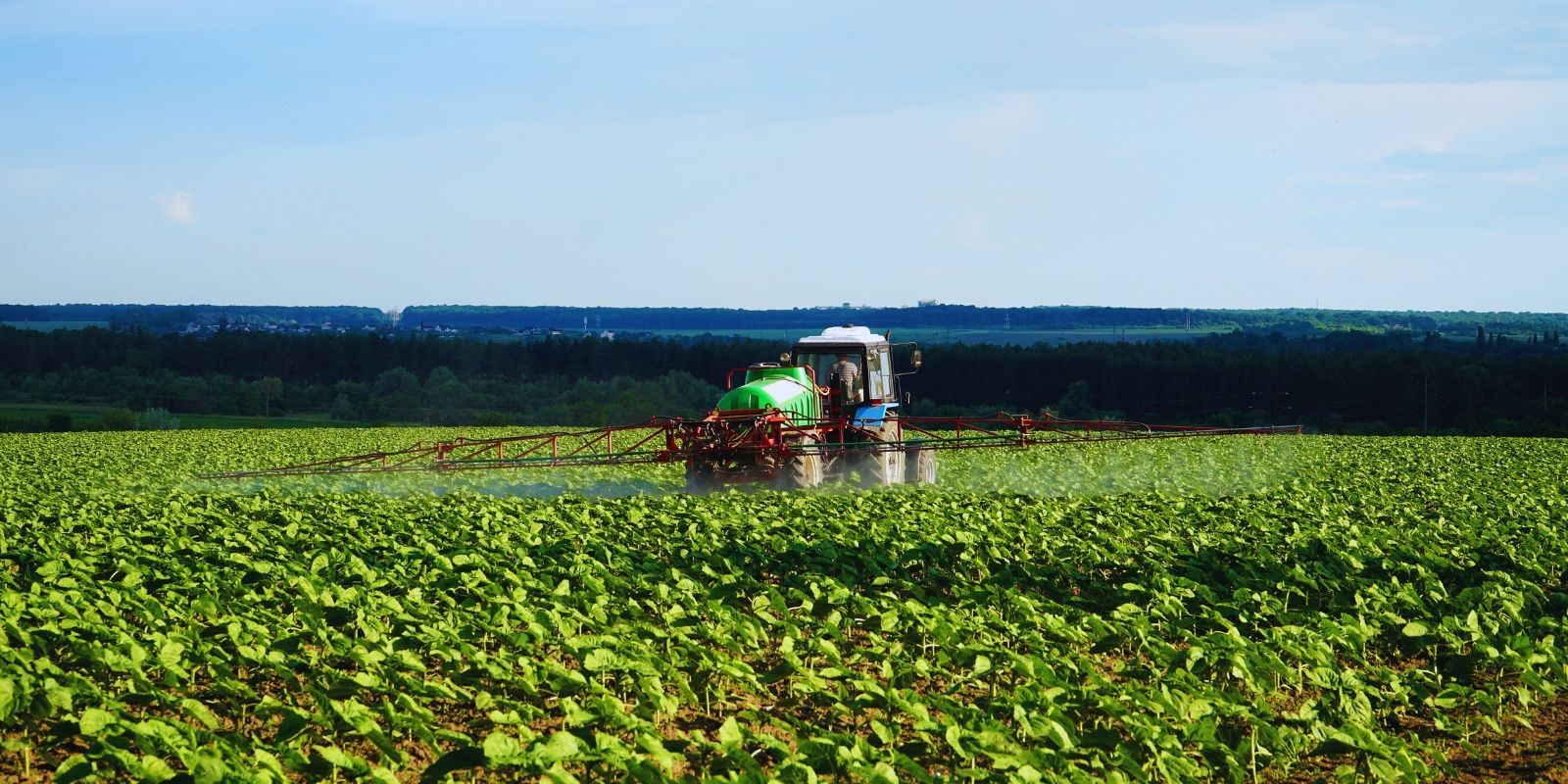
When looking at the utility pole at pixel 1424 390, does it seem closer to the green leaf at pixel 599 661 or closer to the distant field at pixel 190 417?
the distant field at pixel 190 417

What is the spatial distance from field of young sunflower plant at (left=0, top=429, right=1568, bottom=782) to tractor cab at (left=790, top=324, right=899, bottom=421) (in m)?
3.57

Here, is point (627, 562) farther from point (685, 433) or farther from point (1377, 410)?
point (1377, 410)

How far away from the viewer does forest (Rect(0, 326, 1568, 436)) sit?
7062 centimetres

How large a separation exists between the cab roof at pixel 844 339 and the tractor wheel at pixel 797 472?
10.4 feet

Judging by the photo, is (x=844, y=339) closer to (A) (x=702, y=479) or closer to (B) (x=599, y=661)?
(A) (x=702, y=479)

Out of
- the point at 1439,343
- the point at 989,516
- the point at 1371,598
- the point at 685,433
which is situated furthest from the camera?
the point at 1439,343

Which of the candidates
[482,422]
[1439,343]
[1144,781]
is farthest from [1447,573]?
[1439,343]

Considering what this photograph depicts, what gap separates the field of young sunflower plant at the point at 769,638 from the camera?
707cm

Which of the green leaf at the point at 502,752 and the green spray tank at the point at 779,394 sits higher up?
the green spray tank at the point at 779,394

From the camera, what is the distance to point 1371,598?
36.1ft

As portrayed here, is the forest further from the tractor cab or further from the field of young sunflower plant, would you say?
the field of young sunflower plant

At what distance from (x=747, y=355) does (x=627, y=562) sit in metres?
78.1

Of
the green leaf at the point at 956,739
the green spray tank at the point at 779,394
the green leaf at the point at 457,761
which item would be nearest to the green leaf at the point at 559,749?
the green leaf at the point at 457,761

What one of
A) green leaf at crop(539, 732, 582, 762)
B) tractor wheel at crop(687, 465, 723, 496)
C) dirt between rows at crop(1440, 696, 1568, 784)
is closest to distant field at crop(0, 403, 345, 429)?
tractor wheel at crop(687, 465, 723, 496)
